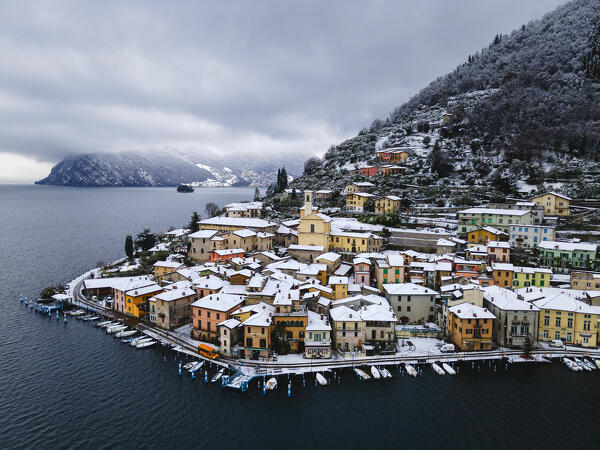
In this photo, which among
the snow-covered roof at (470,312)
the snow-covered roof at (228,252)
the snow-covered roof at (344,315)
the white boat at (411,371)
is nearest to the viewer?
the white boat at (411,371)

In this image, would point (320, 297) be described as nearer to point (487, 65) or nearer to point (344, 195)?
point (344, 195)

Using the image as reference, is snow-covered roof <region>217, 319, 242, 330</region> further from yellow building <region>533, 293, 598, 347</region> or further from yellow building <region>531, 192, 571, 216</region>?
yellow building <region>531, 192, 571, 216</region>

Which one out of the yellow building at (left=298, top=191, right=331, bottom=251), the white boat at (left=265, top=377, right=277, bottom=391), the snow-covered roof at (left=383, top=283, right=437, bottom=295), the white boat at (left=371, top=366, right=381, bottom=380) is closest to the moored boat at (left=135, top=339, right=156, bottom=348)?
the white boat at (left=265, top=377, right=277, bottom=391)

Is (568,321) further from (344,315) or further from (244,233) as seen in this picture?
(244,233)

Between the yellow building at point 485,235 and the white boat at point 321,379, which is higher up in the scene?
the yellow building at point 485,235

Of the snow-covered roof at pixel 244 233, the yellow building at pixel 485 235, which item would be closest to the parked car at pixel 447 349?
the yellow building at pixel 485 235

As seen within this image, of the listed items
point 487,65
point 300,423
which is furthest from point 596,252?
point 487,65

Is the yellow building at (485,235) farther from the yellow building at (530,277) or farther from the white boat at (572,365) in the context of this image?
the white boat at (572,365)

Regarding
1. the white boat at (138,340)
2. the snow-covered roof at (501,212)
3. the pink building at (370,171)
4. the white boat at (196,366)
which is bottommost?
the white boat at (196,366)
